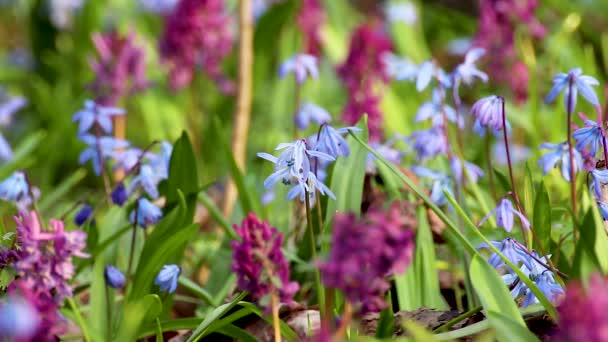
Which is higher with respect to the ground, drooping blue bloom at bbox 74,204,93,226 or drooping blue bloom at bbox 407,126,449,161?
drooping blue bloom at bbox 407,126,449,161

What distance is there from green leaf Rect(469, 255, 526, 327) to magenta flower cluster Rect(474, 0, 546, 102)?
2.45 meters

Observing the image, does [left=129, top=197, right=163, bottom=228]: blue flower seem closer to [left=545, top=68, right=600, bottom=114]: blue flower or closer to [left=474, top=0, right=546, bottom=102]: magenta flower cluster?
[left=545, top=68, right=600, bottom=114]: blue flower

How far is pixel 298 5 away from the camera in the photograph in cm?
469

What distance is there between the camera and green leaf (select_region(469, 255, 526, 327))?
5.03 feet

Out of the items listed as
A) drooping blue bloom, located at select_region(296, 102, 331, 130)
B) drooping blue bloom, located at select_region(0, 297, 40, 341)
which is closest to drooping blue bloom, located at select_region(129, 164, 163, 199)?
drooping blue bloom, located at select_region(296, 102, 331, 130)

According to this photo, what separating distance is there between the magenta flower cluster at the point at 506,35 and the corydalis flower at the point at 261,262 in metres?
2.70

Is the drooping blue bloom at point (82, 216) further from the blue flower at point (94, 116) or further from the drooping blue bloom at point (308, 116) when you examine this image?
the drooping blue bloom at point (308, 116)

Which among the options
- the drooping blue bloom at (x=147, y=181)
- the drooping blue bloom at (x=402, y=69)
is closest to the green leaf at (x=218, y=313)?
the drooping blue bloom at (x=147, y=181)

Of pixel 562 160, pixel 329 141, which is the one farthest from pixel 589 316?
pixel 562 160

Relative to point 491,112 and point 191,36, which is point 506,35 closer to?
point 191,36

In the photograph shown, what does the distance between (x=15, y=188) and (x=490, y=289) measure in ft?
4.80

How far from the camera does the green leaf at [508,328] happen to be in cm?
142

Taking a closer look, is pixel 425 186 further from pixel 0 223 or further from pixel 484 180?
pixel 0 223

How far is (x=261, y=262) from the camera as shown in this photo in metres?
1.45
